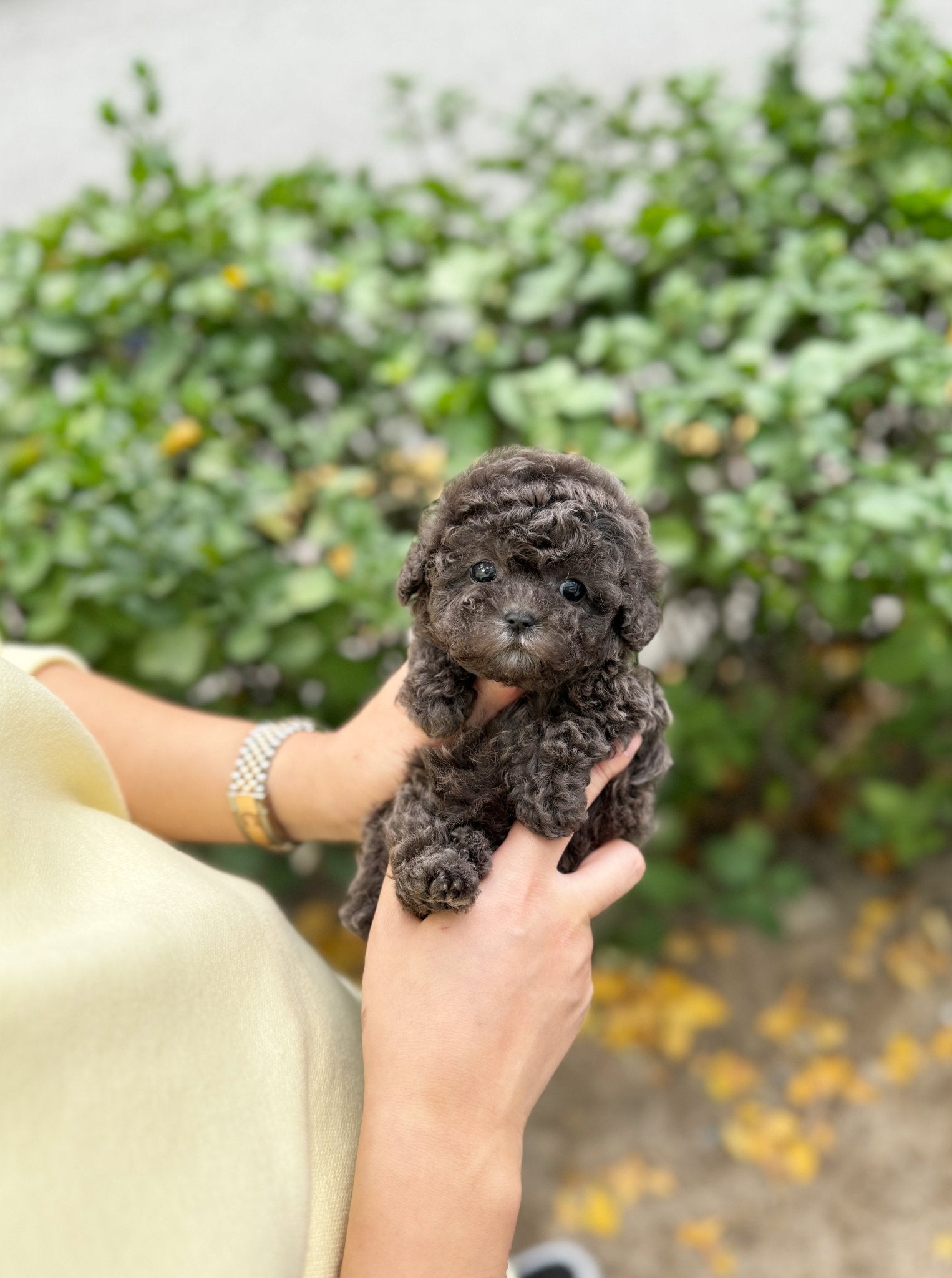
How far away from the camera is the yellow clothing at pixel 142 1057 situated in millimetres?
1157

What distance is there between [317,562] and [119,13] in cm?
431

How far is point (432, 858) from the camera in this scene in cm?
150

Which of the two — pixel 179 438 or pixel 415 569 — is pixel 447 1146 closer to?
pixel 415 569

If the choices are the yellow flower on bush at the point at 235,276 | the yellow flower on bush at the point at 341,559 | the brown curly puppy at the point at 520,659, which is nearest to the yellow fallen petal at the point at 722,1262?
the brown curly puppy at the point at 520,659

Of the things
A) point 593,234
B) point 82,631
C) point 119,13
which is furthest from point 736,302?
point 119,13

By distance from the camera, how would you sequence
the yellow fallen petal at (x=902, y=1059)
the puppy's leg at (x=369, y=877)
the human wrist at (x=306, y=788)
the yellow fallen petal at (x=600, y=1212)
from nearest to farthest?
the puppy's leg at (x=369, y=877), the human wrist at (x=306, y=788), the yellow fallen petal at (x=600, y=1212), the yellow fallen petal at (x=902, y=1059)

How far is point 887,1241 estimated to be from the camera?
117 inches

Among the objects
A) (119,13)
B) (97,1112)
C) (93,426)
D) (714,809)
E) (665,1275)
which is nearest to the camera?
(97,1112)

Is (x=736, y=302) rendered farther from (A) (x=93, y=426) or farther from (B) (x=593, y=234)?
(A) (x=93, y=426)

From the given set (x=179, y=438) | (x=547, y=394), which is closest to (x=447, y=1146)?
(x=547, y=394)

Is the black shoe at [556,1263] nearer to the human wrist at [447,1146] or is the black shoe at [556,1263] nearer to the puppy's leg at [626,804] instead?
the human wrist at [447,1146]

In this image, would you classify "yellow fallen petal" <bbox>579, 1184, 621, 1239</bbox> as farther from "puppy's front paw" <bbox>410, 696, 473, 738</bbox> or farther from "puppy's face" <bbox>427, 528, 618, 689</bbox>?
"puppy's face" <bbox>427, 528, 618, 689</bbox>

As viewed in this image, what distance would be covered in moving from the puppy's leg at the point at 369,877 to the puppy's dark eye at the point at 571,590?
55cm

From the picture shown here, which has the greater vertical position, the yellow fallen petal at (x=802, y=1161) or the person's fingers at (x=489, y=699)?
the person's fingers at (x=489, y=699)
